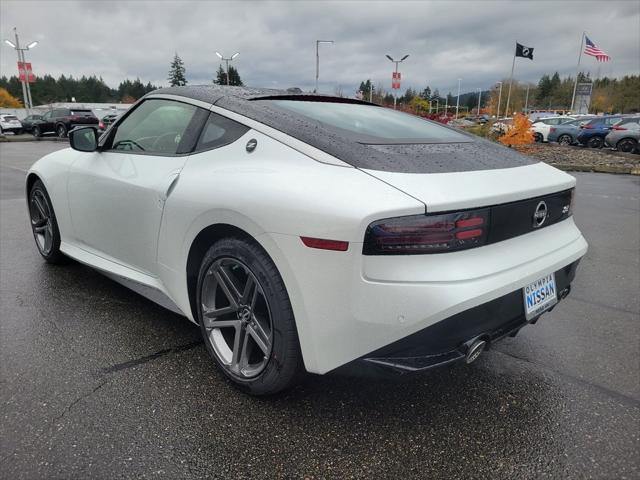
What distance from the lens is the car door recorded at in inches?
103

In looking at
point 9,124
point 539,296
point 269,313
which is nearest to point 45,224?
point 269,313

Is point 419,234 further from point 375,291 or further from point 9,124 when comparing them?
point 9,124

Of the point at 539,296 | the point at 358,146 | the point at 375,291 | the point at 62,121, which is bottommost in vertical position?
the point at 62,121

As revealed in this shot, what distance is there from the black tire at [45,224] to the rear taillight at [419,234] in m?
3.03

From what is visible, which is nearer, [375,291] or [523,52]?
[375,291]

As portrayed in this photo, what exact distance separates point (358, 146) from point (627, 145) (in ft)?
72.3

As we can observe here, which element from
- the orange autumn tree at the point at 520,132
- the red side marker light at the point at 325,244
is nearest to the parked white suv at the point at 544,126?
the orange autumn tree at the point at 520,132

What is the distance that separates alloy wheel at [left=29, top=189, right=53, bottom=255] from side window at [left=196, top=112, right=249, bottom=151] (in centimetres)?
209

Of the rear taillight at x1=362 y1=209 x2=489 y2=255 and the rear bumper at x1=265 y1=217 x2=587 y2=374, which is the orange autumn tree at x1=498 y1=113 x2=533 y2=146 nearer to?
the rear bumper at x1=265 y1=217 x2=587 y2=374

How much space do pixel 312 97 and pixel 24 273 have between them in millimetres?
2850

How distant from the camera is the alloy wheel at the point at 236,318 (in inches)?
86.3

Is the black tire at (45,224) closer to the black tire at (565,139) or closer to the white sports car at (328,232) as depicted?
the white sports car at (328,232)

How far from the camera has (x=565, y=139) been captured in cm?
2559

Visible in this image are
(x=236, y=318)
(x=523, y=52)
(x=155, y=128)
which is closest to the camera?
(x=236, y=318)
